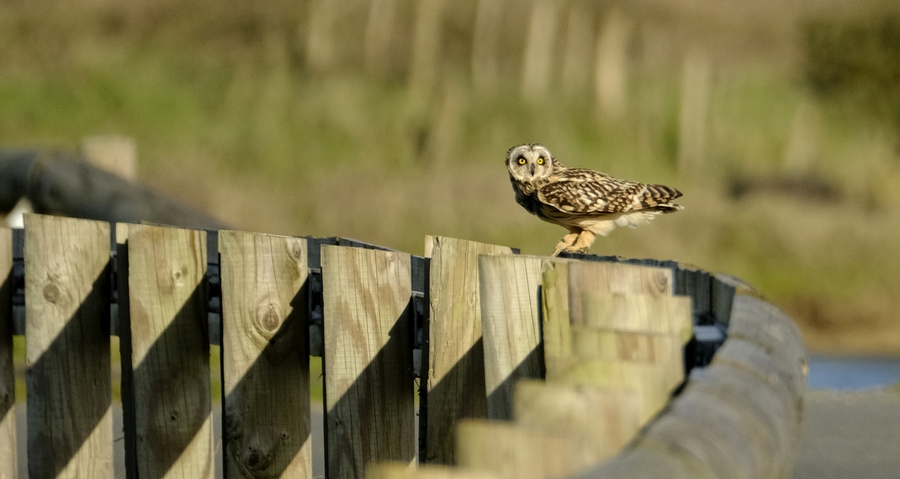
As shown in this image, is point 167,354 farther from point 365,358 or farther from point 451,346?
point 451,346

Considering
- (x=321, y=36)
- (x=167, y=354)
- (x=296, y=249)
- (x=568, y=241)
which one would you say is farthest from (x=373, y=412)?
(x=321, y=36)

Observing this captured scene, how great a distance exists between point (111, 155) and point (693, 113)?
15.5 meters

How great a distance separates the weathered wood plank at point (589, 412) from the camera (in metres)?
1.30

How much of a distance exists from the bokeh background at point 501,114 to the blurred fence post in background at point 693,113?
0.05 metres

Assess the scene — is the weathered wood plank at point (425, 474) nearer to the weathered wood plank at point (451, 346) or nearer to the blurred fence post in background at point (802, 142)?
the weathered wood plank at point (451, 346)

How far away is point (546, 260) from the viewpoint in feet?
6.84

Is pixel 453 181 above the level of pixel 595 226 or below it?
above

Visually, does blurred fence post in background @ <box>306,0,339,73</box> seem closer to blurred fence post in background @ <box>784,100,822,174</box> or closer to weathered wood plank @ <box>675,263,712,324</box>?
blurred fence post in background @ <box>784,100,822,174</box>

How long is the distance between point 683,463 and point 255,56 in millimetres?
23658

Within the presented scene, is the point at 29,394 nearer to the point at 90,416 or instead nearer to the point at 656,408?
the point at 90,416

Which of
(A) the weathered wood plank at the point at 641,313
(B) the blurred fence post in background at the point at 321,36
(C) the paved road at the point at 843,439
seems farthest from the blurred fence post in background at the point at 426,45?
(A) the weathered wood plank at the point at 641,313

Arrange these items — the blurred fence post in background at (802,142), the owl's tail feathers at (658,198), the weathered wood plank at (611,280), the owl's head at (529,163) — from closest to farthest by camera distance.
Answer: the weathered wood plank at (611,280) < the owl's tail feathers at (658,198) < the owl's head at (529,163) < the blurred fence post in background at (802,142)

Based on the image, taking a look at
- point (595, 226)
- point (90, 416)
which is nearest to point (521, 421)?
point (90, 416)

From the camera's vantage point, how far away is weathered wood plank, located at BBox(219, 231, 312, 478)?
259 centimetres
